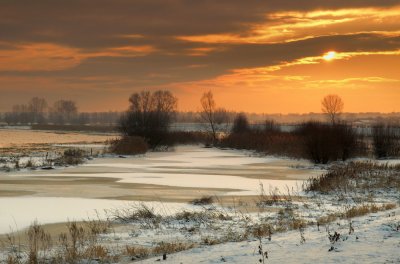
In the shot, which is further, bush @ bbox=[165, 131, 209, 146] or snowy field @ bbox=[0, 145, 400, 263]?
bush @ bbox=[165, 131, 209, 146]

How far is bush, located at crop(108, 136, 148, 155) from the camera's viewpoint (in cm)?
4694

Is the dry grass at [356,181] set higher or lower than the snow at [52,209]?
higher

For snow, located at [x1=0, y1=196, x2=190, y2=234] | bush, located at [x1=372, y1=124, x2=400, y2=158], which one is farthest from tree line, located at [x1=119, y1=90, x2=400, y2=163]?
snow, located at [x1=0, y1=196, x2=190, y2=234]

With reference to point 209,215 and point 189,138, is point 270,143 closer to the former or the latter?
point 189,138

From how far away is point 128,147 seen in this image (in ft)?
156

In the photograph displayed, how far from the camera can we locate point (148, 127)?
60.1 m

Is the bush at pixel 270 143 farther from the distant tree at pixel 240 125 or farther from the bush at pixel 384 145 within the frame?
the distant tree at pixel 240 125

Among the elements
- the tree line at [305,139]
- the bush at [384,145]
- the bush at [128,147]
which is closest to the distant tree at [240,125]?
the tree line at [305,139]

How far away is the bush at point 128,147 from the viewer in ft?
154

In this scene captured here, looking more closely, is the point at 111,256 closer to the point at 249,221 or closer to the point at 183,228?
the point at 183,228

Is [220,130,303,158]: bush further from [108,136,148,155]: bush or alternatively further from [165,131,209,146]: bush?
[108,136,148,155]: bush

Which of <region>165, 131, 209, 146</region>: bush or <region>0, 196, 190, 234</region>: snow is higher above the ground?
<region>165, 131, 209, 146</region>: bush

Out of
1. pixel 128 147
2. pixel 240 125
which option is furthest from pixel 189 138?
pixel 128 147

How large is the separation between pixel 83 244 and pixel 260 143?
143ft
